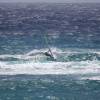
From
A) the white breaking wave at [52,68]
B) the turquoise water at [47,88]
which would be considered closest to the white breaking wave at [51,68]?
the white breaking wave at [52,68]

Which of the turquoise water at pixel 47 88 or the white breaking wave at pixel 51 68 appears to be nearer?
the turquoise water at pixel 47 88

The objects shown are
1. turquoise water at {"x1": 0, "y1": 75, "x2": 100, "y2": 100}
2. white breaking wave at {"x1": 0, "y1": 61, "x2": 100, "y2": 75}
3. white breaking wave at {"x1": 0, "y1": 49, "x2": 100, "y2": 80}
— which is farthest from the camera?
white breaking wave at {"x1": 0, "y1": 61, "x2": 100, "y2": 75}

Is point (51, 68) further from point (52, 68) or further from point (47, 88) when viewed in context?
point (47, 88)

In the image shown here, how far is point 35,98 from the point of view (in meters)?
50.1

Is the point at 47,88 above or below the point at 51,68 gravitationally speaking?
below

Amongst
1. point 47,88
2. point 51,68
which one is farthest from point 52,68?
point 47,88

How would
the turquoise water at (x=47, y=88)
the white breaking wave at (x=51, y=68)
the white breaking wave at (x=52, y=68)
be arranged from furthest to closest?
the white breaking wave at (x=51, y=68) → the white breaking wave at (x=52, y=68) → the turquoise water at (x=47, y=88)

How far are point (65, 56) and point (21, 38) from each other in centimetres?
3395

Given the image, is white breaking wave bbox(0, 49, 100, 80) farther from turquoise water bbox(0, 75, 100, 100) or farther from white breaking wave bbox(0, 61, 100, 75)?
turquoise water bbox(0, 75, 100, 100)

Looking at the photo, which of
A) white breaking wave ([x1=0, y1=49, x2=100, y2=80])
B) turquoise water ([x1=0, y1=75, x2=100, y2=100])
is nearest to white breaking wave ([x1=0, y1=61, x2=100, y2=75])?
white breaking wave ([x1=0, y1=49, x2=100, y2=80])

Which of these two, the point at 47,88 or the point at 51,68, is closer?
the point at 47,88

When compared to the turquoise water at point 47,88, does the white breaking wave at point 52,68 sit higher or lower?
higher

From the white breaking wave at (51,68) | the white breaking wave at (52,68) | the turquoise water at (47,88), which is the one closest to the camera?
the turquoise water at (47,88)

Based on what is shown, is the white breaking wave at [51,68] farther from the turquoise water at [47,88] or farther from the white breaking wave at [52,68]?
the turquoise water at [47,88]
